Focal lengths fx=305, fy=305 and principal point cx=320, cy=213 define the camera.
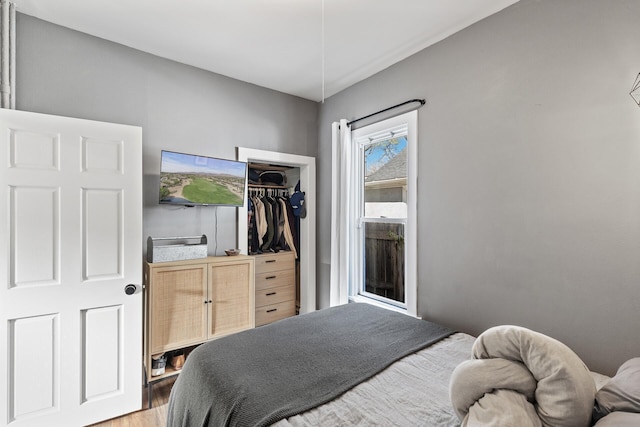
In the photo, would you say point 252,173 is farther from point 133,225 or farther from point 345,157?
point 133,225

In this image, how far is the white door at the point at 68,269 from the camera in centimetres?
180

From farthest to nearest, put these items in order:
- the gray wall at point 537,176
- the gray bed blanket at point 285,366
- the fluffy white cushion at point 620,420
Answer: the gray wall at point 537,176
the gray bed blanket at point 285,366
the fluffy white cushion at point 620,420

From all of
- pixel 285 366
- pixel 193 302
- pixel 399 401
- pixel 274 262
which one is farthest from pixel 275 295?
pixel 399 401

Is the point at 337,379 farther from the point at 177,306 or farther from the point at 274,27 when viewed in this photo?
the point at 274,27

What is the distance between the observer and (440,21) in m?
2.03

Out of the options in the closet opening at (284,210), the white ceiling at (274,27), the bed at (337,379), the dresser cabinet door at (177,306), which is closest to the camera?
the bed at (337,379)

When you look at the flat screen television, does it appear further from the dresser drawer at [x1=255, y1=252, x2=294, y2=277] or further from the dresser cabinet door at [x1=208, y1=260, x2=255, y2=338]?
the dresser drawer at [x1=255, y1=252, x2=294, y2=277]

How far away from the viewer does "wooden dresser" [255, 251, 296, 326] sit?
334 cm

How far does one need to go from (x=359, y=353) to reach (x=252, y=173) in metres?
2.61

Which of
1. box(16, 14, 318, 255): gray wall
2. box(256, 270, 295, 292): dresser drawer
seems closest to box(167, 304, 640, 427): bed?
box(16, 14, 318, 255): gray wall

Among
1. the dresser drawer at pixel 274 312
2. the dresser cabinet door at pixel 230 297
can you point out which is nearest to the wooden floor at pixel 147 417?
the dresser cabinet door at pixel 230 297

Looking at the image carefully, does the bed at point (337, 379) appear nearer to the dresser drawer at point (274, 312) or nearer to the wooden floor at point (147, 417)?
the wooden floor at point (147, 417)

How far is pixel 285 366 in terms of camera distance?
139cm

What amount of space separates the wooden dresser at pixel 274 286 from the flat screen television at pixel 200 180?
0.98 metres
